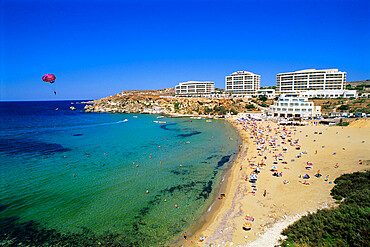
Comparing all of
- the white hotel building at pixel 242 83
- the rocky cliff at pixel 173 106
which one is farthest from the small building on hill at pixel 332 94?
the white hotel building at pixel 242 83

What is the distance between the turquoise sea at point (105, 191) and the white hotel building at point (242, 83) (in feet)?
266

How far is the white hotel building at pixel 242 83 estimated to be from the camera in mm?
111938

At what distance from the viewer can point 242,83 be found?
114 m

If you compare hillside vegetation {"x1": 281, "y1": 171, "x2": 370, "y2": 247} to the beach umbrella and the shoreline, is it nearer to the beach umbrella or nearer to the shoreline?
the beach umbrella

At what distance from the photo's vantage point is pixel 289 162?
1093 inches

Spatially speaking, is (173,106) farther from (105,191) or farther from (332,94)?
(105,191)

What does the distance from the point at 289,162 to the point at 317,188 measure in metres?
8.03

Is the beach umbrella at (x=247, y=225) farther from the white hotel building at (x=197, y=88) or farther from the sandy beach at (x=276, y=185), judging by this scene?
the white hotel building at (x=197, y=88)

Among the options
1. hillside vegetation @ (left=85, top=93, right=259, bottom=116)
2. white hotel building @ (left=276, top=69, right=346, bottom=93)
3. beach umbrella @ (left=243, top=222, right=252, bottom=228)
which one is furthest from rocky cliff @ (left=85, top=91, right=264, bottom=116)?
beach umbrella @ (left=243, top=222, right=252, bottom=228)

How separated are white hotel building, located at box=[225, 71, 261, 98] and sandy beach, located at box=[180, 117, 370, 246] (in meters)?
76.1

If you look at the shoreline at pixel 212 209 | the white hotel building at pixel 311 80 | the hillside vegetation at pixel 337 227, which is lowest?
the shoreline at pixel 212 209

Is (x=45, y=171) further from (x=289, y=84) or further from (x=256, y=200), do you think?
(x=289, y=84)

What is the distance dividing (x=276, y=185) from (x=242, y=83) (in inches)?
3946

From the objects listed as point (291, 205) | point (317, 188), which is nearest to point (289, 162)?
point (317, 188)
